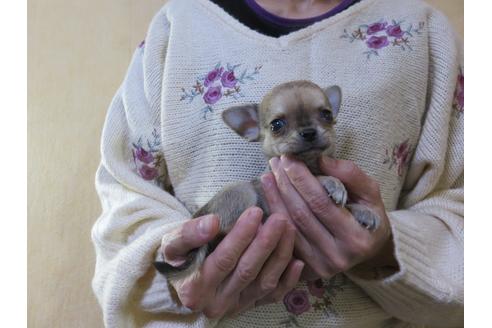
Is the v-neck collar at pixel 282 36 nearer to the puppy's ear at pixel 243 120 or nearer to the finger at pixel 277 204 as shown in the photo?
the puppy's ear at pixel 243 120

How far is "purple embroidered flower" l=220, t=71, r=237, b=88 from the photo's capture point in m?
0.84

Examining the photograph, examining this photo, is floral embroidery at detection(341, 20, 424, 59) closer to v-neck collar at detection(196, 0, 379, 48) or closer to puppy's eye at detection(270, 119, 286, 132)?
v-neck collar at detection(196, 0, 379, 48)

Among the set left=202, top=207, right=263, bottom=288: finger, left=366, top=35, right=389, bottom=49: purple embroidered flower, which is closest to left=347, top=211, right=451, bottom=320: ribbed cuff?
left=202, top=207, right=263, bottom=288: finger

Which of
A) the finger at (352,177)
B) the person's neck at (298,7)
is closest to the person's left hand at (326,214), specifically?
the finger at (352,177)

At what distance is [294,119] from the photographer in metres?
0.73

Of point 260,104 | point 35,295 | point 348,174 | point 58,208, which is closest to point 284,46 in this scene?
point 260,104

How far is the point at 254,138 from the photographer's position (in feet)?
2.61

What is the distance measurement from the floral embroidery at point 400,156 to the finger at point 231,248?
0.29 m

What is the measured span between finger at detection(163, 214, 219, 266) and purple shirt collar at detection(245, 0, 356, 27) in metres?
0.43

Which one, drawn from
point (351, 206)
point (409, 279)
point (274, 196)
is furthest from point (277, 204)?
point (409, 279)

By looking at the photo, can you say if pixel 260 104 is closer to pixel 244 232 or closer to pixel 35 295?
pixel 244 232

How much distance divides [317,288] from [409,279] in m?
0.15

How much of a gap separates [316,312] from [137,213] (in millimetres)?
363

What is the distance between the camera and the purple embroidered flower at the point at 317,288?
2.57 feet
